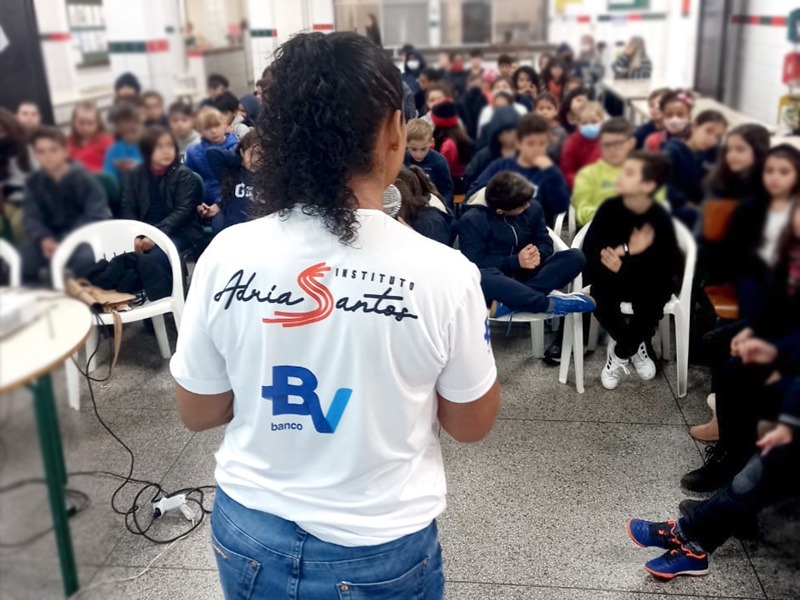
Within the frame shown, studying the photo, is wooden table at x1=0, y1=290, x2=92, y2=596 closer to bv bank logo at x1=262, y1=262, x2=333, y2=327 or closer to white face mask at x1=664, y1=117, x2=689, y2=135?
bv bank logo at x1=262, y1=262, x2=333, y2=327

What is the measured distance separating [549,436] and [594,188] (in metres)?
1.16

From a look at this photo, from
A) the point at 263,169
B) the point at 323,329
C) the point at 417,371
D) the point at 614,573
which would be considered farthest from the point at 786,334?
the point at 614,573

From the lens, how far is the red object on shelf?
→ 120 cm

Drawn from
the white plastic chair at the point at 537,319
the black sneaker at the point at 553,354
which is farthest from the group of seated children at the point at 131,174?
the black sneaker at the point at 553,354

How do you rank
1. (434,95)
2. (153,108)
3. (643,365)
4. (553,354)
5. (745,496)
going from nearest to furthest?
1. (153,108)
2. (745,496)
3. (434,95)
4. (643,365)
5. (553,354)

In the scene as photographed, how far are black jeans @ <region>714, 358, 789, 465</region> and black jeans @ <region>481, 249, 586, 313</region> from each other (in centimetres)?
37

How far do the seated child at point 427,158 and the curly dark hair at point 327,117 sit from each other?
2.68ft

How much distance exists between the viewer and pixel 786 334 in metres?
0.97

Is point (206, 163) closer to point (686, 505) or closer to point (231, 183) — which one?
point (231, 183)

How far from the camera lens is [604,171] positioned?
45.2 inches

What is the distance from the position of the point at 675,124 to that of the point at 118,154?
855 mm

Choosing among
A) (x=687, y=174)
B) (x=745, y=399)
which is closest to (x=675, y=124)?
(x=687, y=174)

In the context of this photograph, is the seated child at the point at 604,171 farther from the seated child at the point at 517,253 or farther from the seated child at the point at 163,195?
the seated child at the point at 163,195

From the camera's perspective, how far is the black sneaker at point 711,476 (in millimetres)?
1820
